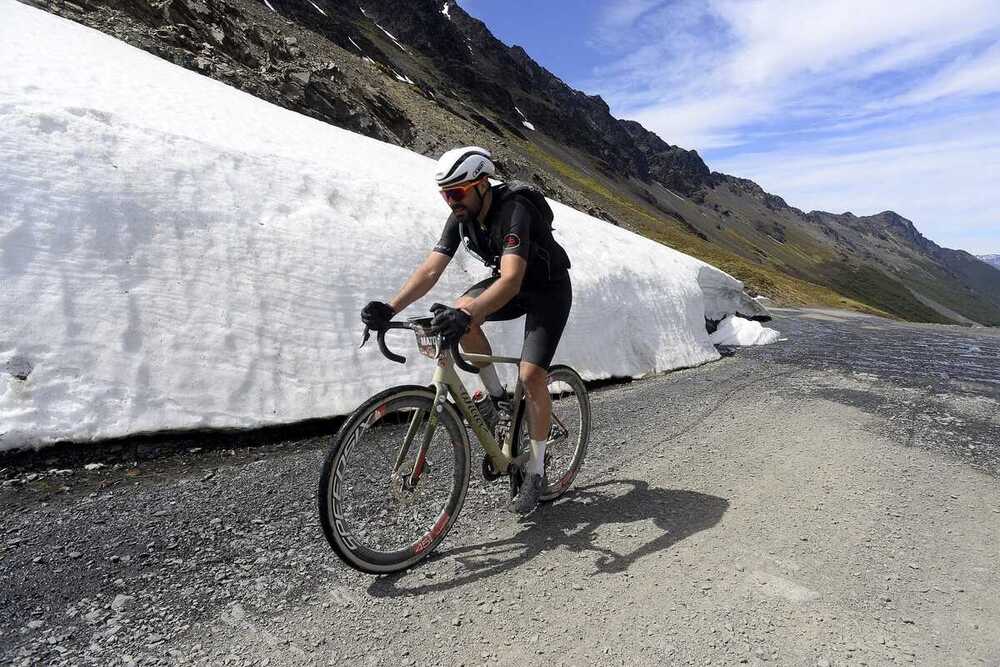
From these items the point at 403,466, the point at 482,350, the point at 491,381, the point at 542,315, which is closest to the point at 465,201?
the point at 542,315

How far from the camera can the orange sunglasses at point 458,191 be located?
13.6ft

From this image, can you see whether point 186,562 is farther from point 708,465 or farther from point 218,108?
point 218,108

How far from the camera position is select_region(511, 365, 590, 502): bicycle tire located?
16.8 ft

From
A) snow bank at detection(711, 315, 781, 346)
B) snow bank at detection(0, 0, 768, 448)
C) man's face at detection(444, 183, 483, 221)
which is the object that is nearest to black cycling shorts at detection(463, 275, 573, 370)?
man's face at detection(444, 183, 483, 221)

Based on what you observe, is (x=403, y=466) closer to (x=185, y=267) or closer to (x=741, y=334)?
(x=185, y=267)

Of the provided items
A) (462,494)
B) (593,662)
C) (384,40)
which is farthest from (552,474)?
(384,40)

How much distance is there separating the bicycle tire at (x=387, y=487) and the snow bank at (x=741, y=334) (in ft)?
42.5

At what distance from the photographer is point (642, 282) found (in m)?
13.3

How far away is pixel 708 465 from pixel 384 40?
5186 inches

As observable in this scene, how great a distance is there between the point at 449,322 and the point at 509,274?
63 cm

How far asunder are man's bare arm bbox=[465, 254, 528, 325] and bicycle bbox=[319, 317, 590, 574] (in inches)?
11.6

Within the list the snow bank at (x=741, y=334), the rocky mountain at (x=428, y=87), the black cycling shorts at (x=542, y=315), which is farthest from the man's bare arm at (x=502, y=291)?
the rocky mountain at (x=428, y=87)

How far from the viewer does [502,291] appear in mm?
3949

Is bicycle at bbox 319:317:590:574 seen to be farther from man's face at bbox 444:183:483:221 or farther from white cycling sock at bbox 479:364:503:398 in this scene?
man's face at bbox 444:183:483:221
